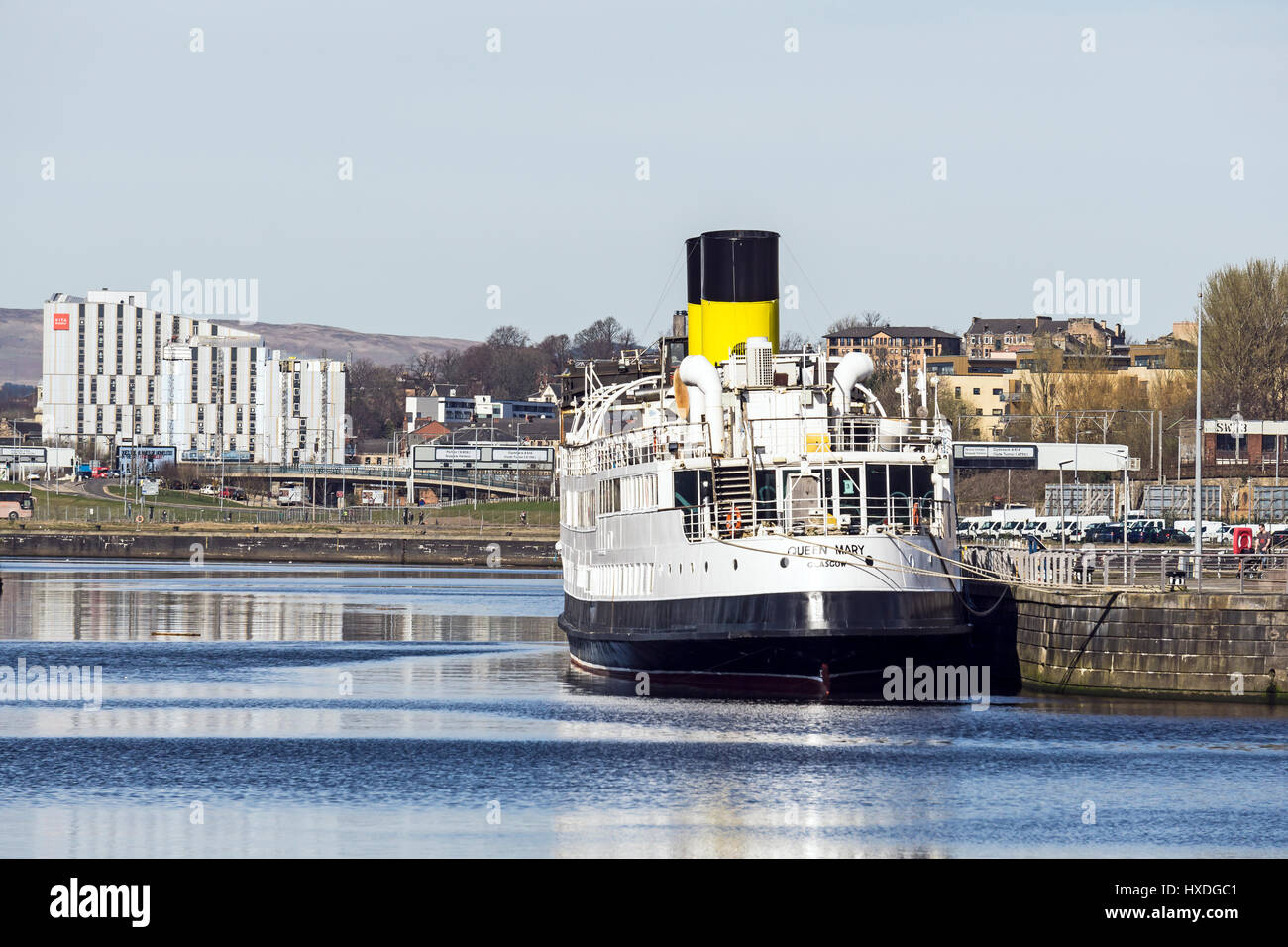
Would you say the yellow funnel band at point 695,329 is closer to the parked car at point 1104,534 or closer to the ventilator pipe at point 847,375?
the ventilator pipe at point 847,375

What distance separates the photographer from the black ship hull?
50531 mm

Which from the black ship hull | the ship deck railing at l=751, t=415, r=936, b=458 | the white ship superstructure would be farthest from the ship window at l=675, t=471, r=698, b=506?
the black ship hull

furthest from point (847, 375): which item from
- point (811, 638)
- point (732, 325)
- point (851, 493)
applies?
point (811, 638)

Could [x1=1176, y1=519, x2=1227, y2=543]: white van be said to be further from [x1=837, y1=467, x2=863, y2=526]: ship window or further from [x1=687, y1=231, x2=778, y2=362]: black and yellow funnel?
[x1=837, y1=467, x2=863, y2=526]: ship window

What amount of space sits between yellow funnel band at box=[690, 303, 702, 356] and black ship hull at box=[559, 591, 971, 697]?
9.97m

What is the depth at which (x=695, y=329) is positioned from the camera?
6094 cm

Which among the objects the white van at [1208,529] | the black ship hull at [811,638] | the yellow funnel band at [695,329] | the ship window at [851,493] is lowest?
the black ship hull at [811,638]

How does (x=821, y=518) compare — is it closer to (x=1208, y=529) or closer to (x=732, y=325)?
(x=732, y=325)

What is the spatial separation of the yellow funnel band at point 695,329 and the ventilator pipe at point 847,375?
243 inches

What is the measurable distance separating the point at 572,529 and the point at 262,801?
31.7 meters

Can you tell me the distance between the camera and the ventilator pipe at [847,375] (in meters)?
55.4

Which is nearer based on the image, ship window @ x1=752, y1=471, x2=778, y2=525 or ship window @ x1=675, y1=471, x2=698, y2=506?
ship window @ x1=752, y1=471, x2=778, y2=525

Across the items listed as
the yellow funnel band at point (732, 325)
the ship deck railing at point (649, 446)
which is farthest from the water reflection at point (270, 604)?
the yellow funnel band at point (732, 325)
